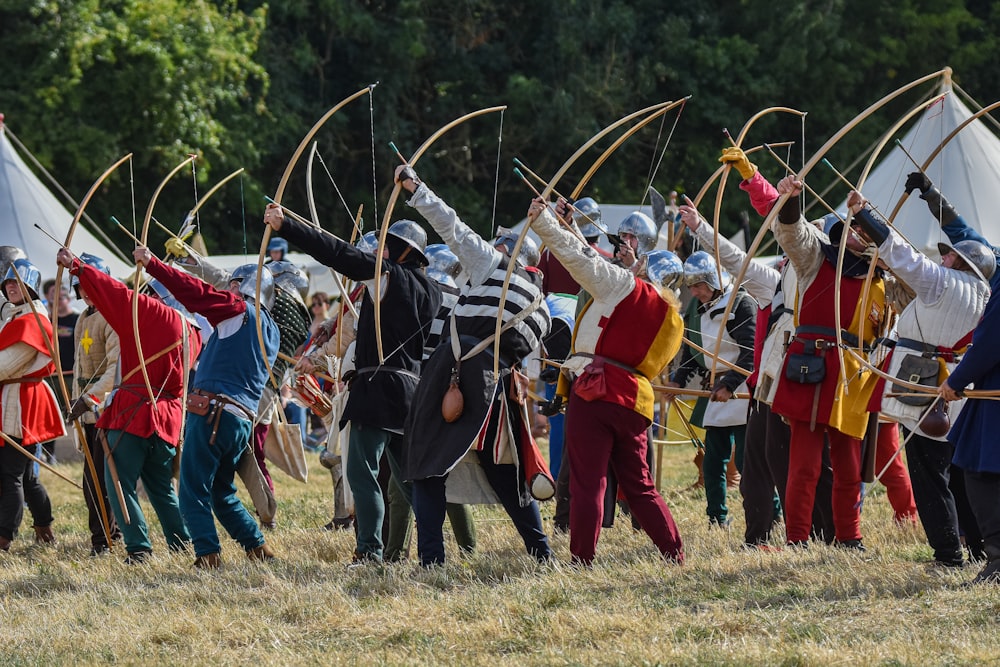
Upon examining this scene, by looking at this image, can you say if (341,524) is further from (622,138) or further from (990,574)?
(990,574)

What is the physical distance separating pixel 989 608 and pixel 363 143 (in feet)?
55.9

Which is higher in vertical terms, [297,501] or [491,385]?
[491,385]

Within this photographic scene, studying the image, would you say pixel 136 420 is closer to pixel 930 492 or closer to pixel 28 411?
pixel 28 411

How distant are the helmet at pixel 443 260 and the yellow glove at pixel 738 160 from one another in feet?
5.52

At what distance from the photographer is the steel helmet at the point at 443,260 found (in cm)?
737

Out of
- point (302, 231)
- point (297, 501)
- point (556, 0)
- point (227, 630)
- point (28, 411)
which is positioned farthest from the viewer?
point (556, 0)

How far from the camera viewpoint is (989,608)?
508 centimetres

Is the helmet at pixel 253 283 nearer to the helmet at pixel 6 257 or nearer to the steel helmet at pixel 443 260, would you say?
the steel helmet at pixel 443 260

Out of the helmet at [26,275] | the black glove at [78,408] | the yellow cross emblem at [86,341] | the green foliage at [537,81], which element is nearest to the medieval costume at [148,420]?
the black glove at [78,408]

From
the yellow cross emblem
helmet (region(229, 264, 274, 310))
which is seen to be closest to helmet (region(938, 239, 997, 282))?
helmet (region(229, 264, 274, 310))

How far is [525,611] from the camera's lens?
5371mm

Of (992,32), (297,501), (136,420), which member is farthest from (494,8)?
(136,420)

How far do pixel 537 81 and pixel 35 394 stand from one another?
42.6ft

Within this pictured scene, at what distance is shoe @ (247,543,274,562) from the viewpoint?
716 cm
